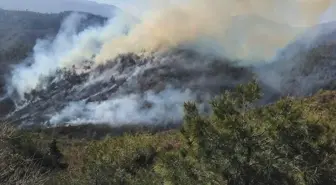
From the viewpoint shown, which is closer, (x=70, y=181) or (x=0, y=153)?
(x=0, y=153)

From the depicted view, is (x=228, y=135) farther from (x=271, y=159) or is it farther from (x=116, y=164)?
(x=116, y=164)

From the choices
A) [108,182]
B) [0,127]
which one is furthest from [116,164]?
[0,127]

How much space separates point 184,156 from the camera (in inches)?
1350

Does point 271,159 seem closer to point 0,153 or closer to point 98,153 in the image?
point 0,153

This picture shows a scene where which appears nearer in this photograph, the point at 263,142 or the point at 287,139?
the point at 263,142

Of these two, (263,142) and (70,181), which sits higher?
(263,142)

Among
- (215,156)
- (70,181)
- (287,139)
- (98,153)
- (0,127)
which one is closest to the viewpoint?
→ (0,127)

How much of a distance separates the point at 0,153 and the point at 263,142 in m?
18.9

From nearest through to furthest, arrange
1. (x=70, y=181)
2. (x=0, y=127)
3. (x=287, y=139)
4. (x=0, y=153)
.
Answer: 1. (x=0, y=153)
2. (x=0, y=127)
3. (x=287, y=139)
4. (x=70, y=181)

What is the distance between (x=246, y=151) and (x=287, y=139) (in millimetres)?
6679

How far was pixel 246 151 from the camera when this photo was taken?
110 feet

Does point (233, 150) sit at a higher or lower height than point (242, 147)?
lower

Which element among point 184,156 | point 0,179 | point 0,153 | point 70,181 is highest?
point 0,153

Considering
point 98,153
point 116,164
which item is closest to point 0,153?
point 116,164
